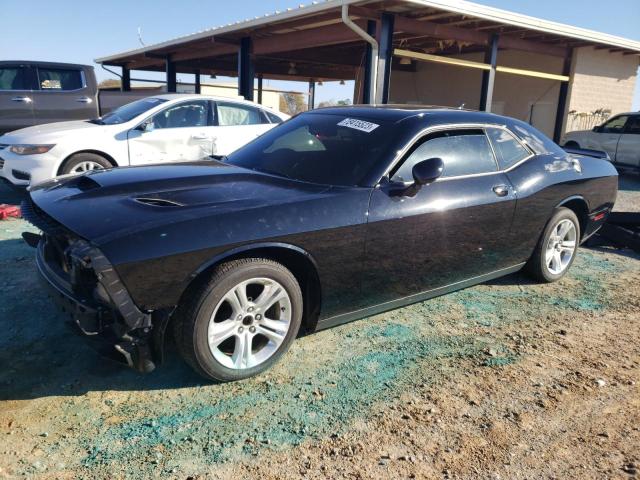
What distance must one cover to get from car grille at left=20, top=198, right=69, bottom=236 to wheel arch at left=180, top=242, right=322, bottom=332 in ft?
2.49

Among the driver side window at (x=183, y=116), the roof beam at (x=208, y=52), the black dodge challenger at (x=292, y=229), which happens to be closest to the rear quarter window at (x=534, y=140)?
the black dodge challenger at (x=292, y=229)

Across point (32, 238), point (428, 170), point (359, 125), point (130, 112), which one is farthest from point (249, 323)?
point (130, 112)

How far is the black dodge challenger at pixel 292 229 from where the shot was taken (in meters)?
2.51

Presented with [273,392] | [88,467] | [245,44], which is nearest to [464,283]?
[273,392]

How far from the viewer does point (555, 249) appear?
4.72 m

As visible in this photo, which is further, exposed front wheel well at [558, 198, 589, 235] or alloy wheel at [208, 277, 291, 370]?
exposed front wheel well at [558, 198, 589, 235]

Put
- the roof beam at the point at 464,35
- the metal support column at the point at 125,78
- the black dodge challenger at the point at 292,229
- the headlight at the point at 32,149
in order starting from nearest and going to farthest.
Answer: the black dodge challenger at the point at 292,229, the headlight at the point at 32,149, the roof beam at the point at 464,35, the metal support column at the point at 125,78

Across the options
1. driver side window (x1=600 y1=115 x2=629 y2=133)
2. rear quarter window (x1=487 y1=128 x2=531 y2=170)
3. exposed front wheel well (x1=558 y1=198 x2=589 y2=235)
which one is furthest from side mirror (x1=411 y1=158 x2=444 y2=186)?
driver side window (x1=600 y1=115 x2=629 y2=133)

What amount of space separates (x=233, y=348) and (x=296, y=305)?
43cm

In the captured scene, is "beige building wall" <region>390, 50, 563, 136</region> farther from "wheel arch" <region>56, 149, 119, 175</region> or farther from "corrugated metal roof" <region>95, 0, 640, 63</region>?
"wheel arch" <region>56, 149, 119, 175</region>

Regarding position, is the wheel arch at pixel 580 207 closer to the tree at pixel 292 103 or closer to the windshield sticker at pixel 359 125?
the windshield sticker at pixel 359 125

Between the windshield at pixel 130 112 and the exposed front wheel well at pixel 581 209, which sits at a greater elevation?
the windshield at pixel 130 112

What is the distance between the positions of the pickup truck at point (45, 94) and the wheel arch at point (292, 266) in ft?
26.3

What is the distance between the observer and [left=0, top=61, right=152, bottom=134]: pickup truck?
29.3 ft
